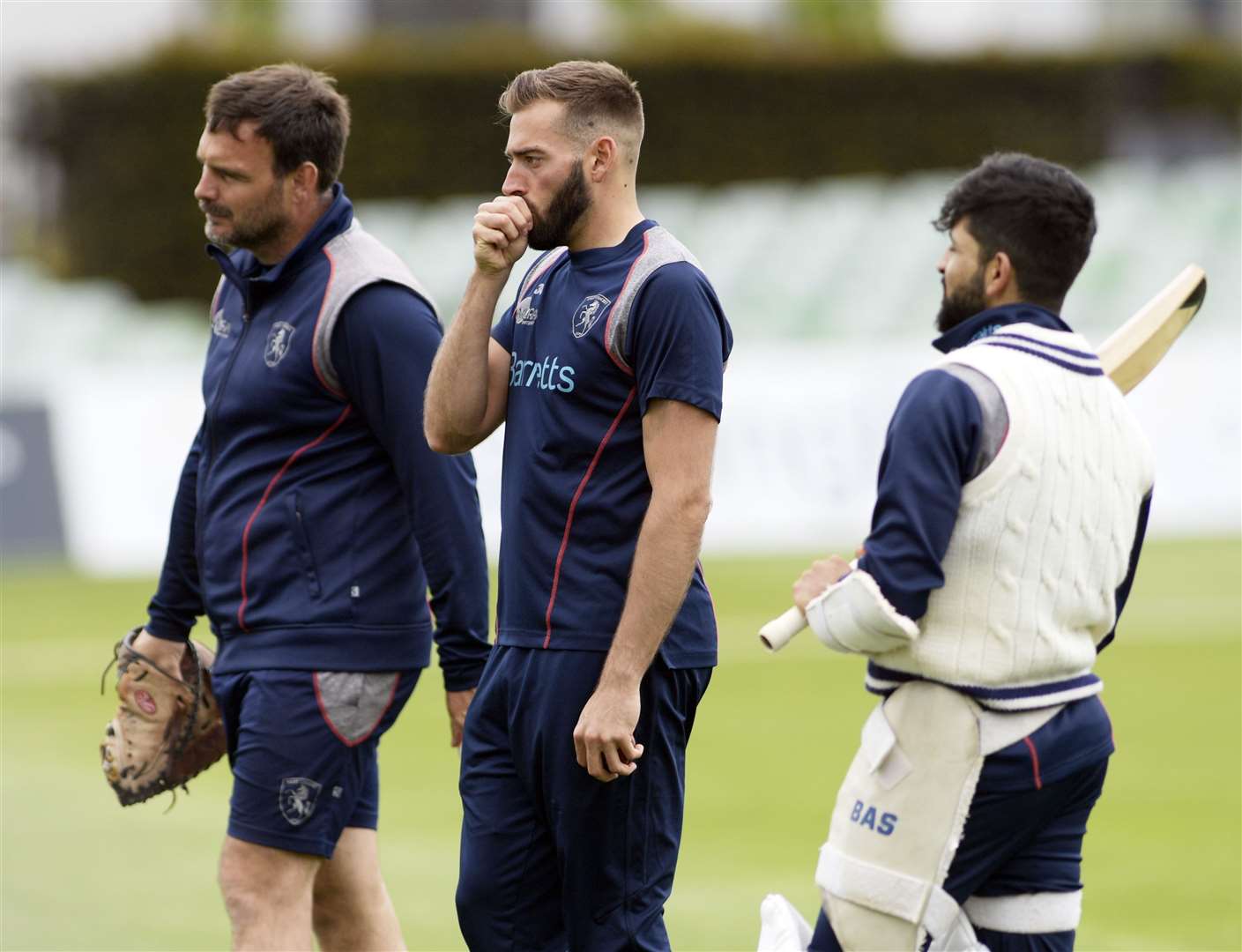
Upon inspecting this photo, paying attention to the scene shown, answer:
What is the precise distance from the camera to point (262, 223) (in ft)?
16.5

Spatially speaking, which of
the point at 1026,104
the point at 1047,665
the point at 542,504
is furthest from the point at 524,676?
the point at 1026,104

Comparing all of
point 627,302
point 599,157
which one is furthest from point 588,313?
point 599,157

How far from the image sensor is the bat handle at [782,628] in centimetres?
421

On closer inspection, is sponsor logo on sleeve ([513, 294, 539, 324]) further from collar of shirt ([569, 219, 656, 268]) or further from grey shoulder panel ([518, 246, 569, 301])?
collar of shirt ([569, 219, 656, 268])

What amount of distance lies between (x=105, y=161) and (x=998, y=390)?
2568cm

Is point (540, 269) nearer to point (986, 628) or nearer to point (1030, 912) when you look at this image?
point (986, 628)

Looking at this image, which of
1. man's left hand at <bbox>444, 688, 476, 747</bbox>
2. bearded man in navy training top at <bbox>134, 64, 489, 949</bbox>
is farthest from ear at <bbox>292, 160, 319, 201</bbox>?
man's left hand at <bbox>444, 688, 476, 747</bbox>

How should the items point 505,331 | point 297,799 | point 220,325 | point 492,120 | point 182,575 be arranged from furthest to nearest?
point 492,120 < point 182,575 < point 220,325 < point 297,799 < point 505,331

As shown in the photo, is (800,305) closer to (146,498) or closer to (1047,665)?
(146,498)

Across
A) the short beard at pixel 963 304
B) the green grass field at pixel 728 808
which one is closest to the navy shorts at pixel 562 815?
the short beard at pixel 963 304

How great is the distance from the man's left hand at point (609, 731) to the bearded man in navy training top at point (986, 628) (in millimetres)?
421

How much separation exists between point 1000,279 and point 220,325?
2073 millimetres

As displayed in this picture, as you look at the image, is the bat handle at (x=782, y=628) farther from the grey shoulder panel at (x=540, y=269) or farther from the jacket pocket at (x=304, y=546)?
the jacket pocket at (x=304, y=546)

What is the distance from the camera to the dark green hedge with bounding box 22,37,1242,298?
27891 mm
